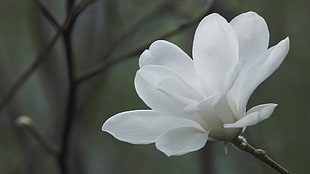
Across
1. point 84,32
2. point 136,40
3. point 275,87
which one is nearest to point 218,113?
point 136,40

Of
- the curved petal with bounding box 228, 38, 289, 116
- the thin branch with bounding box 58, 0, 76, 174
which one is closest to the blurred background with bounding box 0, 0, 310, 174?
the thin branch with bounding box 58, 0, 76, 174

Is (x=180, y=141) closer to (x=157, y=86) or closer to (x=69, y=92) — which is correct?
(x=157, y=86)

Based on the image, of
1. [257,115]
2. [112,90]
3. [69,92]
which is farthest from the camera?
[112,90]

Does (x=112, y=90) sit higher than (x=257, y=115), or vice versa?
(x=257, y=115)

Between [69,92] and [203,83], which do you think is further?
[69,92]

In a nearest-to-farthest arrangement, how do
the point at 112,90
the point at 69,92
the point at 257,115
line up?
the point at 257,115 < the point at 69,92 < the point at 112,90

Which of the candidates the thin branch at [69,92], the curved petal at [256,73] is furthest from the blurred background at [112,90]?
the curved petal at [256,73]

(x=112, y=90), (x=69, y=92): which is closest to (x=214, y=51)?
(x=69, y=92)

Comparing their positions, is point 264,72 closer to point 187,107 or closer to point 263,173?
point 187,107
